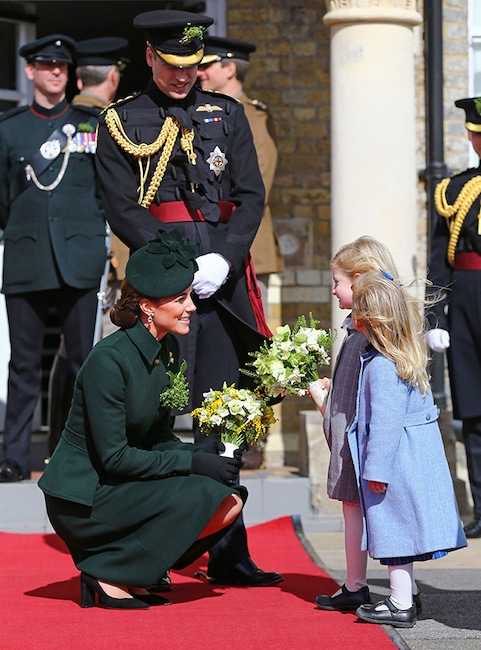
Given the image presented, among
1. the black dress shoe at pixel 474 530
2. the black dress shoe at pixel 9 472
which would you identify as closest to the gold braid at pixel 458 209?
the black dress shoe at pixel 474 530

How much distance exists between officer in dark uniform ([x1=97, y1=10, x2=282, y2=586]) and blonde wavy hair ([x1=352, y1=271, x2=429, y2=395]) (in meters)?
0.74

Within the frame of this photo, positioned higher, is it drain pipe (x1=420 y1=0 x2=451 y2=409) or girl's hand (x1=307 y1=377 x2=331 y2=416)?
drain pipe (x1=420 y1=0 x2=451 y2=409)

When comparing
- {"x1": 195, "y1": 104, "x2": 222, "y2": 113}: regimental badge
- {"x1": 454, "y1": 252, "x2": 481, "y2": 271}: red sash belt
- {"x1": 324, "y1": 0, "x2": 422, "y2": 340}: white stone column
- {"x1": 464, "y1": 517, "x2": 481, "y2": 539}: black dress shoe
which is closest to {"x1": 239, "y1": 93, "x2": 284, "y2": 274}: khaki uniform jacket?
{"x1": 324, "y1": 0, "x2": 422, "y2": 340}: white stone column

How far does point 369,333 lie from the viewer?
4797 millimetres

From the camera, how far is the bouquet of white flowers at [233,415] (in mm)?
5000

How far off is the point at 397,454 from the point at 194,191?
138 centimetres

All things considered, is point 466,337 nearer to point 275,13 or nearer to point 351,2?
point 351,2

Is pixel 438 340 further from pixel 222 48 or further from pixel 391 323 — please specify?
pixel 391 323

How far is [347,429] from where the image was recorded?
4.94 meters

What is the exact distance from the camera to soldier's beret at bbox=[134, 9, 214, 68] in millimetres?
5359

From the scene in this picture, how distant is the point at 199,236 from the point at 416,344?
3.49 feet

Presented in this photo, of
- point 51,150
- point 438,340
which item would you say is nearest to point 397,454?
point 438,340

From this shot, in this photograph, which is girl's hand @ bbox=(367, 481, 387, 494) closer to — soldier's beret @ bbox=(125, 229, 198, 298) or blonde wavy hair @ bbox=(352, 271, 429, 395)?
blonde wavy hair @ bbox=(352, 271, 429, 395)

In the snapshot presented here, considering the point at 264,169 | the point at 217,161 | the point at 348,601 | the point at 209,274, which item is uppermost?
the point at 264,169
